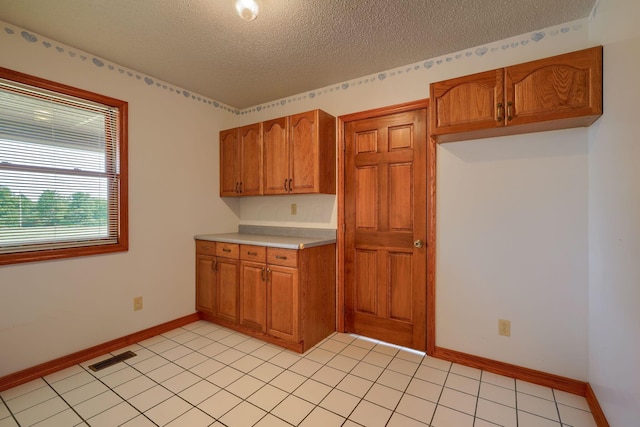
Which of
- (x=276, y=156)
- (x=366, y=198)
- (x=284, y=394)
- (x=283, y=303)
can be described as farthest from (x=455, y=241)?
(x=276, y=156)

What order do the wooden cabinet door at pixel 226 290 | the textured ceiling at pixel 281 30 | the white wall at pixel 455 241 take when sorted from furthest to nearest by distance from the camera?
1. the wooden cabinet door at pixel 226 290
2. the white wall at pixel 455 241
3. the textured ceiling at pixel 281 30

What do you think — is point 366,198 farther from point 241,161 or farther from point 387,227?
point 241,161

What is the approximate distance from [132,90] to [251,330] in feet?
8.04

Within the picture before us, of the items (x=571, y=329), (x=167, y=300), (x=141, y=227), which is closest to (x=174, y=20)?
(x=141, y=227)

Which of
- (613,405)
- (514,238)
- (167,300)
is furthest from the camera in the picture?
(167,300)

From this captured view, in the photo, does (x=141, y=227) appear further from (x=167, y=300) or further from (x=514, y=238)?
(x=514, y=238)

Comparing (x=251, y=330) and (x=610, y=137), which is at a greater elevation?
(x=610, y=137)

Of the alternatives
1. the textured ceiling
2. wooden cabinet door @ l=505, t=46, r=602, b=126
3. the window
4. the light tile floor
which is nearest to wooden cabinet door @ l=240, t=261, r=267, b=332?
the light tile floor

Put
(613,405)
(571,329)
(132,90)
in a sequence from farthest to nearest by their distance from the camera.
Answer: (132,90) → (571,329) → (613,405)

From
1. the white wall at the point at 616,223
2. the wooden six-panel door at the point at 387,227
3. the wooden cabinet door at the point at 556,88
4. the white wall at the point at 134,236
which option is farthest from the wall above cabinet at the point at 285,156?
the white wall at the point at 616,223

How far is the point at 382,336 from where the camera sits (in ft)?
8.64

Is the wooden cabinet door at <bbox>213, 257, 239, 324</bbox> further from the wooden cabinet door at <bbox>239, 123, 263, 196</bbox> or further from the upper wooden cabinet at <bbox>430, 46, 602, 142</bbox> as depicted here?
the upper wooden cabinet at <bbox>430, 46, 602, 142</bbox>

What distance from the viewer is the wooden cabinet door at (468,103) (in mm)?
1867

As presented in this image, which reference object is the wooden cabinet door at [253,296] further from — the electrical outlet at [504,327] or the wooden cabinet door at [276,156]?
the electrical outlet at [504,327]
